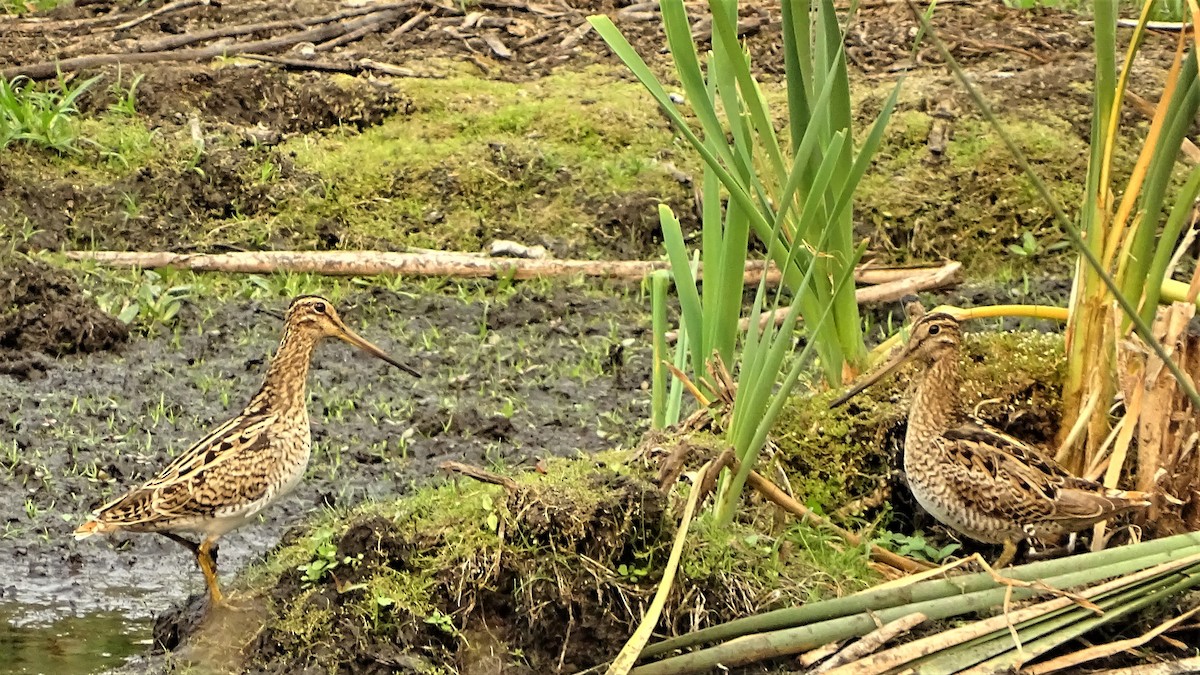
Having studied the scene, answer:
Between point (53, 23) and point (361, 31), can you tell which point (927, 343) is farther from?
point (53, 23)

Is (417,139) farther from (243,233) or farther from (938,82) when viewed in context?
(938,82)

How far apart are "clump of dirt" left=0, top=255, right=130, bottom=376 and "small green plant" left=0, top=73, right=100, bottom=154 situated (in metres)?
1.93

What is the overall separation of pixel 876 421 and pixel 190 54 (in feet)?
23.0

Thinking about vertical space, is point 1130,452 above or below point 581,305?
above

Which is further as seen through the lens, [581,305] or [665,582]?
[581,305]

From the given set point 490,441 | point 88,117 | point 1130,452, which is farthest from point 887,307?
point 88,117

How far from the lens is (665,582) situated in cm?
447

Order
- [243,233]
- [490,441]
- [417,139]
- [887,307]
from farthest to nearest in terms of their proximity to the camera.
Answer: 1. [417,139]
2. [243,233]
3. [887,307]
4. [490,441]

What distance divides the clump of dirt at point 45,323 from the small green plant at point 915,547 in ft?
14.1

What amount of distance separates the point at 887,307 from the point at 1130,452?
317cm

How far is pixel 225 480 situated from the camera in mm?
5469

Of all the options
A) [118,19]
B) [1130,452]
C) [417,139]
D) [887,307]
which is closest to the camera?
[1130,452]

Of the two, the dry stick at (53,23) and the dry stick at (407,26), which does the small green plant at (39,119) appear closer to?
the dry stick at (53,23)

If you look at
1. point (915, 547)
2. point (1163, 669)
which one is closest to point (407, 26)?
point (915, 547)
